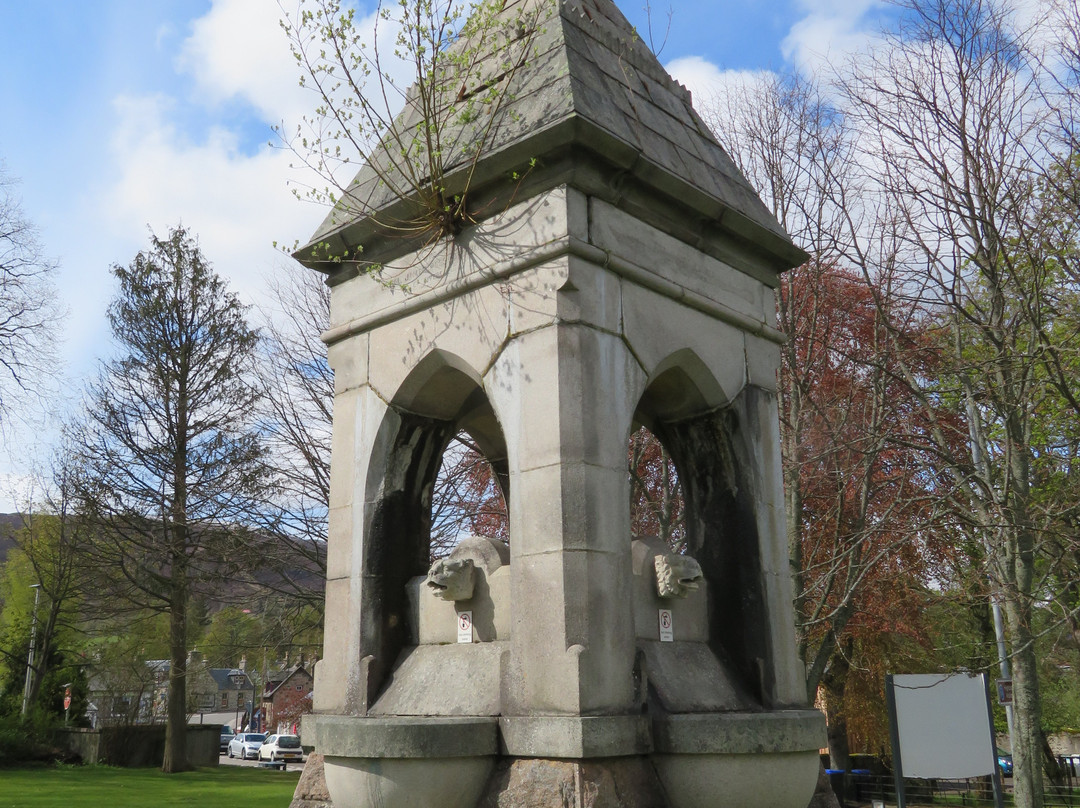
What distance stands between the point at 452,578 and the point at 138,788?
18122mm

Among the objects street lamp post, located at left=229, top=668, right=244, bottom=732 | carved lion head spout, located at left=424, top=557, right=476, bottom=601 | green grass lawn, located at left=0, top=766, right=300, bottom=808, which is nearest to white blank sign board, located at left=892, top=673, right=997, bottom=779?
carved lion head spout, located at left=424, top=557, right=476, bottom=601

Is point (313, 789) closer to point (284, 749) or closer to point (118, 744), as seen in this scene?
point (118, 744)

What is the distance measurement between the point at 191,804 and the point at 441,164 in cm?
1448

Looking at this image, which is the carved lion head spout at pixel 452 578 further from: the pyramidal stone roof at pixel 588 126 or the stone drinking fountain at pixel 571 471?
the pyramidal stone roof at pixel 588 126

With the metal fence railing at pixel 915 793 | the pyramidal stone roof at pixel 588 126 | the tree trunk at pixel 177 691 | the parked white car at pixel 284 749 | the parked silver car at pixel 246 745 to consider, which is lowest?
the parked silver car at pixel 246 745

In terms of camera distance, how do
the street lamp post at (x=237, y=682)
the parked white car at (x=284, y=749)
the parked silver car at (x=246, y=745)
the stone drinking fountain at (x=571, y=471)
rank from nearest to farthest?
the stone drinking fountain at (x=571, y=471) < the parked white car at (x=284, y=749) < the parked silver car at (x=246, y=745) < the street lamp post at (x=237, y=682)

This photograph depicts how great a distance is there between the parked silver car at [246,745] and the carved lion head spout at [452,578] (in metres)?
48.5

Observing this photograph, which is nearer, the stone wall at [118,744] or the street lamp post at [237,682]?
the stone wall at [118,744]

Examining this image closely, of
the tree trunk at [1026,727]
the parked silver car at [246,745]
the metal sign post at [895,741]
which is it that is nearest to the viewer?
the tree trunk at [1026,727]

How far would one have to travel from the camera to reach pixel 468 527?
16.7 meters

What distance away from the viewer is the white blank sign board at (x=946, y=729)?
9.66 m

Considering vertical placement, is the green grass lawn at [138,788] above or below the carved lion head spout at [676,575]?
Answer: below

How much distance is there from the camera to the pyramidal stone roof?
182 inches

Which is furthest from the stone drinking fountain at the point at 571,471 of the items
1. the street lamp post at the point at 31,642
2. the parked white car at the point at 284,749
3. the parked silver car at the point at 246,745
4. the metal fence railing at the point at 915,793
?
the parked silver car at the point at 246,745
